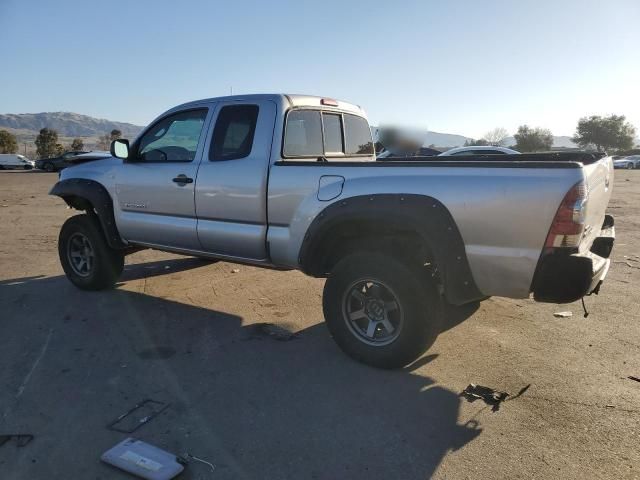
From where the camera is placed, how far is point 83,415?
3053 mm

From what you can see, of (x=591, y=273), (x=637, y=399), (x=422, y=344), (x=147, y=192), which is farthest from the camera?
(x=147, y=192)

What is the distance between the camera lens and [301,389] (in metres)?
3.41

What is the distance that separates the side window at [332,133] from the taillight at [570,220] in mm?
2586

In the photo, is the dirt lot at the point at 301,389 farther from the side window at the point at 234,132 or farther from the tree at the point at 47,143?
the tree at the point at 47,143

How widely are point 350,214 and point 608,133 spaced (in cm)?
8325

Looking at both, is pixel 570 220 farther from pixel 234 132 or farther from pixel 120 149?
pixel 120 149

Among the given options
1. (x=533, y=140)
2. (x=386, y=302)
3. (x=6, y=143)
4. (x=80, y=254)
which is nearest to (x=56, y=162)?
(x=6, y=143)

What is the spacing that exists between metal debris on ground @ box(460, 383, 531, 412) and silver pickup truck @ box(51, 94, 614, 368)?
0.44 metres

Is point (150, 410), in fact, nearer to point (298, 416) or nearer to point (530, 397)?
point (298, 416)

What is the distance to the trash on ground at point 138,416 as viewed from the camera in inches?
115

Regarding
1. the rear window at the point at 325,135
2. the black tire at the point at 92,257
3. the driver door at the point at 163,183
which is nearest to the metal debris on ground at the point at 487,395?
the rear window at the point at 325,135

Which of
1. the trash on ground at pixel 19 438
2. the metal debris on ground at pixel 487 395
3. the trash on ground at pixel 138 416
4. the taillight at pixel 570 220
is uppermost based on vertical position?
the taillight at pixel 570 220

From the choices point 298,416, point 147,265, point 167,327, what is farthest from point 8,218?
point 298,416

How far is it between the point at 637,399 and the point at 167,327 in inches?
151
